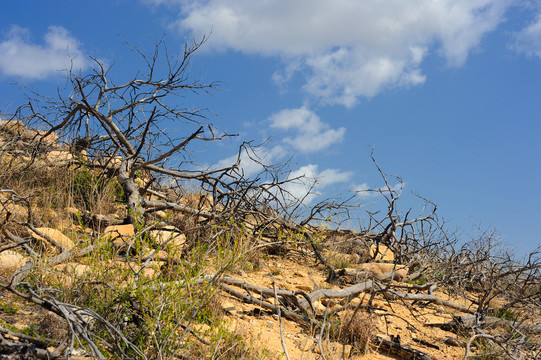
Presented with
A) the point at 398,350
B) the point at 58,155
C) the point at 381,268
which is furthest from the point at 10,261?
the point at 381,268

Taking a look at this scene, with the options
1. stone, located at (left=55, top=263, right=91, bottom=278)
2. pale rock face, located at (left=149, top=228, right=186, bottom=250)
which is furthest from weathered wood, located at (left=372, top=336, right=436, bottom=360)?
stone, located at (left=55, top=263, right=91, bottom=278)

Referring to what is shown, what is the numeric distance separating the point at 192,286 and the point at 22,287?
1.88m

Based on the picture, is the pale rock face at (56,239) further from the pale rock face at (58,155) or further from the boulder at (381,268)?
the boulder at (381,268)

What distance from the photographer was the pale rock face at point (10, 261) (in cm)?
486

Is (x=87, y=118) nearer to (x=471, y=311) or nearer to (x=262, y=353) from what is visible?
(x=262, y=353)

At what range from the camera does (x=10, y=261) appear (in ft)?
16.3

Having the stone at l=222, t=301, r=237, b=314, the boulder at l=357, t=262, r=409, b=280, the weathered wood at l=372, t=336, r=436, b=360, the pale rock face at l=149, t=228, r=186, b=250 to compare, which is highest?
the boulder at l=357, t=262, r=409, b=280

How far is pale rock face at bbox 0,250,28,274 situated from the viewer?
4855 mm

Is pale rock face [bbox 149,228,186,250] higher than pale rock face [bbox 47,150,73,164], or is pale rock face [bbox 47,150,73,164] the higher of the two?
pale rock face [bbox 47,150,73,164]

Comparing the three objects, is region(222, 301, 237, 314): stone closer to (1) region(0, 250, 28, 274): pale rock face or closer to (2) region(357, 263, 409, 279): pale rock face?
(1) region(0, 250, 28, 274): pale rock face

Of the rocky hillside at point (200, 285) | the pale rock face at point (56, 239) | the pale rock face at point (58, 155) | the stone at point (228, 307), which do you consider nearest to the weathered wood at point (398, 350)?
the rocky hillside at point (200, 285)

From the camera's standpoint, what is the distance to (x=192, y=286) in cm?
379

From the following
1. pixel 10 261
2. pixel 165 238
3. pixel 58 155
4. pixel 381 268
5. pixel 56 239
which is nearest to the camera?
pixel 10 261

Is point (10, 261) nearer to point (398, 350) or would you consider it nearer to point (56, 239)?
point (56, 239)
